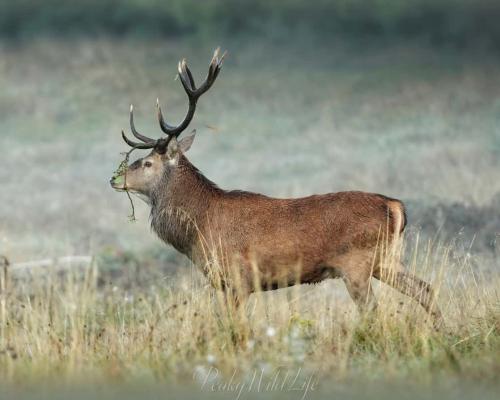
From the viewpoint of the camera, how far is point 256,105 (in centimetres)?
3338

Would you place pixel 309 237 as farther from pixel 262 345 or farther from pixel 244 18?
pixel 244 18

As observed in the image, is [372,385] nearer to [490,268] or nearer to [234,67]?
[490,268]

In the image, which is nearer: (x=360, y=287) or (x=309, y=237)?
(x=360, y=287)

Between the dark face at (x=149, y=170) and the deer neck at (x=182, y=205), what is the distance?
0.20 feet

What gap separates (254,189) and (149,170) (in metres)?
13.5

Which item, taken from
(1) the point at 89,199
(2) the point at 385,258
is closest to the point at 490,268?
(2) the point at 385,258

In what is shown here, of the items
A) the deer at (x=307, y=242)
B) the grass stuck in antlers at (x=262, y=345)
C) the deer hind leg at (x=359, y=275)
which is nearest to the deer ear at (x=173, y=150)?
the deer at (x=307, y=242)

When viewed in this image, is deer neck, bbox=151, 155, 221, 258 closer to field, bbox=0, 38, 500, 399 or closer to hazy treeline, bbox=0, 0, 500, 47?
field, bbox=0, 38, 500, 399

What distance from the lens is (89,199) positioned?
914 inches

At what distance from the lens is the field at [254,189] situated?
7.42 meters

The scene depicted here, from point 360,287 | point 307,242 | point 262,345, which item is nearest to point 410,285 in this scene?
point 360,287

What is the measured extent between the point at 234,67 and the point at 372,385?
1214 inches

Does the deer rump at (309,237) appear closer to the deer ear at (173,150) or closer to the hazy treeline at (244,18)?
the deer ear at (173,150)

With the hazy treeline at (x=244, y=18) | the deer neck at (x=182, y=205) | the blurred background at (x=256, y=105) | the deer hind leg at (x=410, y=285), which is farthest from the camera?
the hazy treeline at (x=244, y=18)
